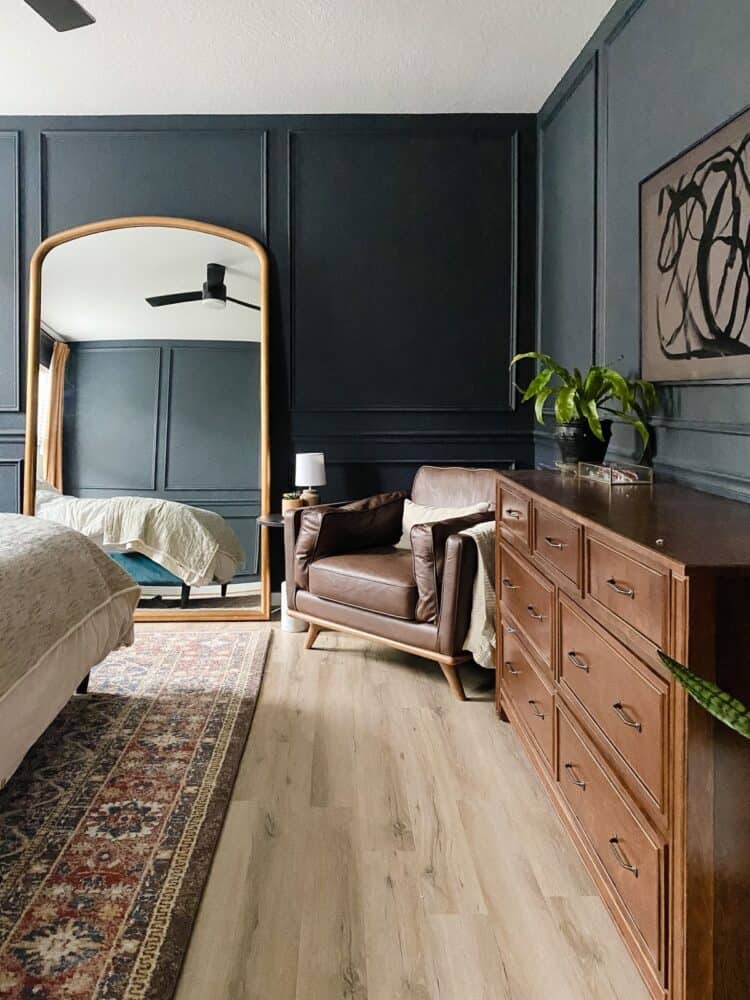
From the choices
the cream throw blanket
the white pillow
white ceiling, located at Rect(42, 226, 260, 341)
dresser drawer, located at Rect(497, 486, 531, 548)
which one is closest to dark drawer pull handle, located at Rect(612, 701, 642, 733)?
dresser drawer, located at Rect(497, 486, 531, 548)

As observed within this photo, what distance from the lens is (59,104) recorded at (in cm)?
431

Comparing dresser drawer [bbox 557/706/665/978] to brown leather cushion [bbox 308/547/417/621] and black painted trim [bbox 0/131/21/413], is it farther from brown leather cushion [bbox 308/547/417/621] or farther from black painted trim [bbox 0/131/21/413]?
black painted trim [bbox 0/131/21/413]

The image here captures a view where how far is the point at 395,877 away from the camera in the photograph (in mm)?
2006

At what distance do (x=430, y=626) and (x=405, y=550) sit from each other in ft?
2.12

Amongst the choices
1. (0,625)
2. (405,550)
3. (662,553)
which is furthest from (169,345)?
(662,553)

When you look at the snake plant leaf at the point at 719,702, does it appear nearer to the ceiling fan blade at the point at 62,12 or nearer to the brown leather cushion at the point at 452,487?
the ceiling fan blade at the point at 62,12

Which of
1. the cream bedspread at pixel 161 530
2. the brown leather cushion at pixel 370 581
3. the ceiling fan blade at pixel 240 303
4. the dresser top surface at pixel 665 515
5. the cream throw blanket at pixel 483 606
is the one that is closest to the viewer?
the dresser top surface at pixel 665 515

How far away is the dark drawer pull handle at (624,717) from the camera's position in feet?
5.24

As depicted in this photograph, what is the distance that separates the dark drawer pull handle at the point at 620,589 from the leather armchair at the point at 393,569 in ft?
4.81

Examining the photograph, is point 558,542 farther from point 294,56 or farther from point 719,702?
point 294,56

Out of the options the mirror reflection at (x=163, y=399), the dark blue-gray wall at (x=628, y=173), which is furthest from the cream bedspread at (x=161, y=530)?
the dark blue-gray wall at (x=628, y=173)

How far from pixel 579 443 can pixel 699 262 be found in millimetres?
735

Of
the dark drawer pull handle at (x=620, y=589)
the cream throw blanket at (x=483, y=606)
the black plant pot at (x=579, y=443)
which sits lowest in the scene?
the cream throw blanket at (x=483, y=606)

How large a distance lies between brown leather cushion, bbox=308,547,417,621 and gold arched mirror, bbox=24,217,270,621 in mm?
852
